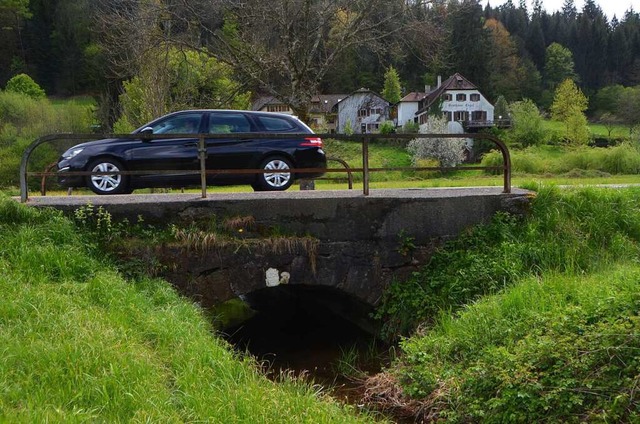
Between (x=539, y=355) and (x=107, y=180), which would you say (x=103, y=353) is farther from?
(x=107, y=180)

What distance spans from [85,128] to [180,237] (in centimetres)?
3758

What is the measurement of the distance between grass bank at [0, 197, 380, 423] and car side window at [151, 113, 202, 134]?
3000mm

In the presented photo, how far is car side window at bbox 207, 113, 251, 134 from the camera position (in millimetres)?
9961

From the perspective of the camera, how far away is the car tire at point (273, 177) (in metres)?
9.49

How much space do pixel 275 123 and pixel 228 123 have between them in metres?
0.82

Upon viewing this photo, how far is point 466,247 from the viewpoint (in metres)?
8.37

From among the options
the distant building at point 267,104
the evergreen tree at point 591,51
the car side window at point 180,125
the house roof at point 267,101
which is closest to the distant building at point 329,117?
the distant building at point 267,104

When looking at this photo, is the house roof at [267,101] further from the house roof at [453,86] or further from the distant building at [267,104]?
the house roof at [453,86]

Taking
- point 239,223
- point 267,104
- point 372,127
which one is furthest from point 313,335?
point 372,127

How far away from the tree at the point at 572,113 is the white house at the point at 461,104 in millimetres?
7421

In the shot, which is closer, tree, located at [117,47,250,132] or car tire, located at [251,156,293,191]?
car tire, located at [251,156,293,191]

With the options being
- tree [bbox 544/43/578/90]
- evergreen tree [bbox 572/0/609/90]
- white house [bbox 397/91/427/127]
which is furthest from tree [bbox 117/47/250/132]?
evergreen tree [bbox 572/0/609/90]

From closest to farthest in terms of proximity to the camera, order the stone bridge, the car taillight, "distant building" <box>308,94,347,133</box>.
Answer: the stone bridge, the car taillight, "distant building" <box>308,94,347,133</box>

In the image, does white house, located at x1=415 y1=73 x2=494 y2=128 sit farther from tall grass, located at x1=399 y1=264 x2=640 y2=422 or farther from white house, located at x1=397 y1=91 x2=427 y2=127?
tall grass, located at x1=399 y1=264 x2=640 y2=422
